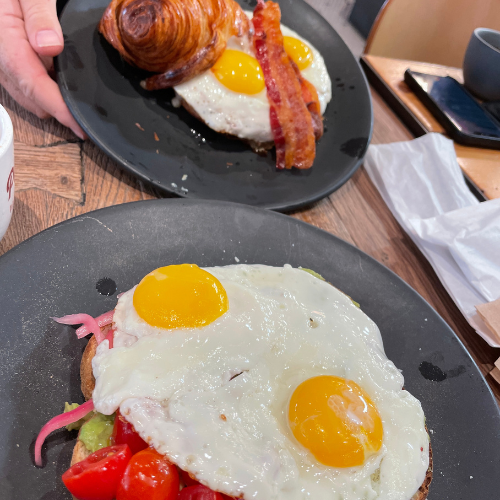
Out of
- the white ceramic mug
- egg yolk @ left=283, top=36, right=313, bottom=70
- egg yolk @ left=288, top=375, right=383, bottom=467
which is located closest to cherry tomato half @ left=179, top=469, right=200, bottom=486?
egg yolk @ left=288, top=375, right=383, bottom=467

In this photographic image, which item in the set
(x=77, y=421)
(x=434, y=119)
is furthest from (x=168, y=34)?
(x=434, y=119)

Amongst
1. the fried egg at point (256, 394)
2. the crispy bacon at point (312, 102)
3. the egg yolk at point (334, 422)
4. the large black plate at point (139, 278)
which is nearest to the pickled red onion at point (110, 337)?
the fried egg at point (256, 394)

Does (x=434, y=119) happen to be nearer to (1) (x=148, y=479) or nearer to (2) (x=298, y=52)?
(2) (x=298, y=52)

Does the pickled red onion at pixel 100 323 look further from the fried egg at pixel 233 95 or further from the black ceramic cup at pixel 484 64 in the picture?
the black ceramic cup at pixel 484 64

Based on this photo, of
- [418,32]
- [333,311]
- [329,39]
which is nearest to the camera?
[333,311]

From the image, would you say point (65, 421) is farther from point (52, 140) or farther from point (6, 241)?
point (52, 140)

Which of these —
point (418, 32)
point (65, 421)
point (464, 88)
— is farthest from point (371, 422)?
point (418, 32)
